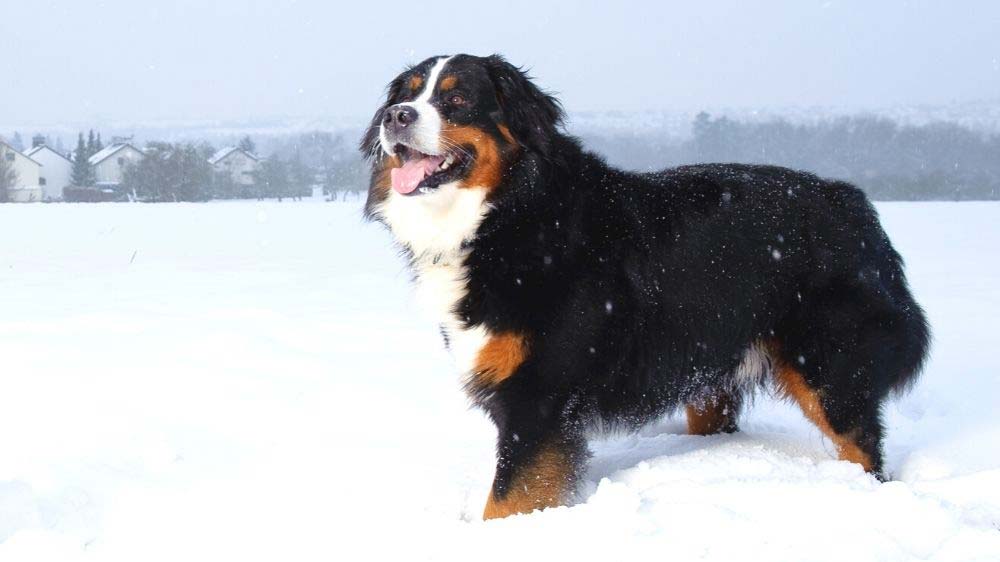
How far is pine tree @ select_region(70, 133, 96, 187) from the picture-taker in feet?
214

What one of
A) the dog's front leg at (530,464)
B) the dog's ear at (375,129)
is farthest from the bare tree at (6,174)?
the dog's front leg at (530,464)

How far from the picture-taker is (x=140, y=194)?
46.3m

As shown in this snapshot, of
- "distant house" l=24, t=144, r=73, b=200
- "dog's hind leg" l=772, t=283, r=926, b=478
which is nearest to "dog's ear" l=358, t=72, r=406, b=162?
"dog's hind leg" l=772, t=283, r=926, b=478

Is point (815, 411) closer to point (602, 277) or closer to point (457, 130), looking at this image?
point (602, 277)

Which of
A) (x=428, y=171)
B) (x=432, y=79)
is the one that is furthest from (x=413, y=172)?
(x=432, y=79)

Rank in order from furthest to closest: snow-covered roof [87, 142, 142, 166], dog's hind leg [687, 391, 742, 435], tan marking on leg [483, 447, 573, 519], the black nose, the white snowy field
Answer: snow-covered roof [87, 142, 142, 166]
dog's hind leg [687, 391, 742, 435]
the black nose
tan marking on leg [483, 447, 573, 519]
the white snowy field

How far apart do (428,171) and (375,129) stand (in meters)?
0.66

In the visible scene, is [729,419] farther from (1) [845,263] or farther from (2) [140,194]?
(2) [140,194]

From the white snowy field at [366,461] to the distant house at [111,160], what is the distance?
60.0 m

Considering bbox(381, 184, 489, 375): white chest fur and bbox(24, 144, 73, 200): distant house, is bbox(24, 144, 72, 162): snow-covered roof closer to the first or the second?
bbox(24, 144, 73, 200): distant house

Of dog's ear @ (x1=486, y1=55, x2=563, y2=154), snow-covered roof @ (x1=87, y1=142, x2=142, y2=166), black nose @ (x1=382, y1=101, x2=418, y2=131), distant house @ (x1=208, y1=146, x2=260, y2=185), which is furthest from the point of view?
snow-covered roof @ (x1=87, y1=142, x2=142, y2=166)

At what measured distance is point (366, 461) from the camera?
14.0ft

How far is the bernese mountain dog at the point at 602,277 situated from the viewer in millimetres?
3576

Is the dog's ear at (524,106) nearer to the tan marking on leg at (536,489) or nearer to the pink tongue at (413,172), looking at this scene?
the pink tongue at (413,172)
